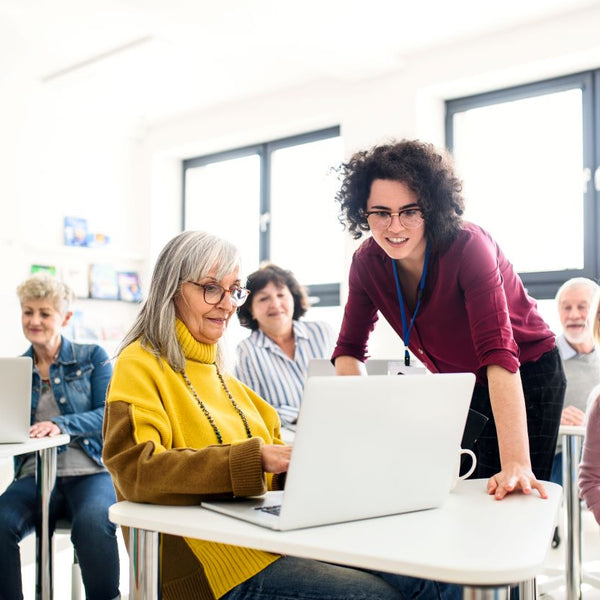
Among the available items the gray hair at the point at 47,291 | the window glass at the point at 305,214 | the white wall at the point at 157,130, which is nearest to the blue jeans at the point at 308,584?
the gray hair at the point at 47,291

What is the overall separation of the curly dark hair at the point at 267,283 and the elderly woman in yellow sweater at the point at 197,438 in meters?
1.59

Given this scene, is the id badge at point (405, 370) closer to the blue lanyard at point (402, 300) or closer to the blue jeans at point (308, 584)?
the blue lanyard at point (402, 300)

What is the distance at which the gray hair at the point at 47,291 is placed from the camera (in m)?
2.59

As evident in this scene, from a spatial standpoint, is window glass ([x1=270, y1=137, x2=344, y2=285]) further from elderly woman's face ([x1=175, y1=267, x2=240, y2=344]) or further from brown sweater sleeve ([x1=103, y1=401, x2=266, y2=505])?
brown sweater sleeve ([x1=103, y1=401, x2=266, y2=505])

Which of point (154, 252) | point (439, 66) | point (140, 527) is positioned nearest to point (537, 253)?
point (439, 66)

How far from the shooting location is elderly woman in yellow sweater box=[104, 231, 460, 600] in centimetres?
106

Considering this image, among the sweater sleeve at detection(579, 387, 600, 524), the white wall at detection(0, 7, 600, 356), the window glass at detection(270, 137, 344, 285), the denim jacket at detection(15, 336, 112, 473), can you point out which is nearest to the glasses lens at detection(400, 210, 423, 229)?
the sweater sleeve at detection(579, 387, 600, 524)

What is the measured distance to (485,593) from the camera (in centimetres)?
81

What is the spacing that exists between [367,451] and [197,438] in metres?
0.40

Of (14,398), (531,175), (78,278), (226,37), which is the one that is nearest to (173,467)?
(14,398)

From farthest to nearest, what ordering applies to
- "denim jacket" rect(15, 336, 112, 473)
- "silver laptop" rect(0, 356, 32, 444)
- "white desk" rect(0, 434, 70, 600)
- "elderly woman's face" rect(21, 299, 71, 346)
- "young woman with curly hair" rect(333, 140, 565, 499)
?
1. "elderly woman's face" rect(21, 299, 71, 346)
2. "denim jacket" rect(15, 336, 112, 473)
3. "white desk" rect(0, 434, 70, 600)
4. "silver laptop" rect(0, 356, 32, 444)
5. "young woman with curly hair" rect(333, 140, 565, 499)

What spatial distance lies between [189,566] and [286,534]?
0.92 ft

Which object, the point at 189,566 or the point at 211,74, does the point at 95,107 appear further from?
the point at 189,566

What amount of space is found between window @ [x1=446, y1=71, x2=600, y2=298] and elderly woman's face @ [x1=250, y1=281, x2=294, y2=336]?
1591 millimetres
